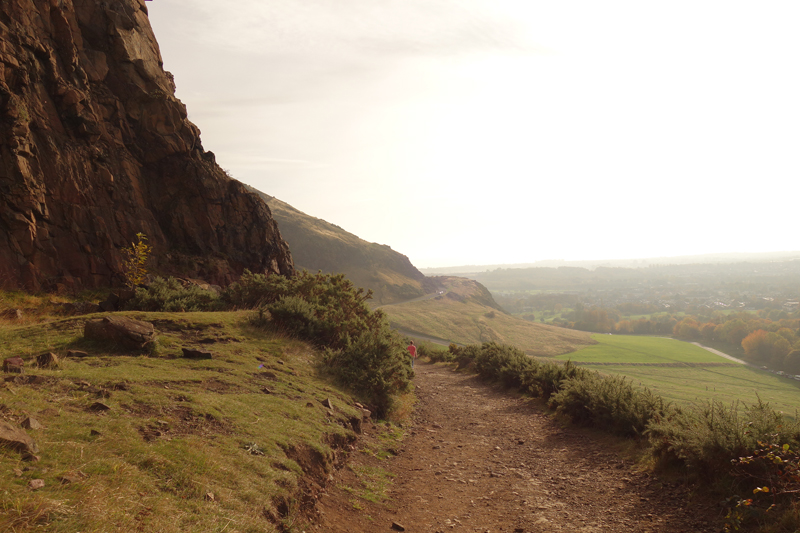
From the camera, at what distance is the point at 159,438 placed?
17.9 feet

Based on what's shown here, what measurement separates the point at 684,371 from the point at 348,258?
258 feet

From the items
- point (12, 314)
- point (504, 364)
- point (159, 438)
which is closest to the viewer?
point (159, 438)

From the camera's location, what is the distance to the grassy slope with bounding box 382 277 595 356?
77.6 meters

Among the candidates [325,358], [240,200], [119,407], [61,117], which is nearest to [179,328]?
[325,358]

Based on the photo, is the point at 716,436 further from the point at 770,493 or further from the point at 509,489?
the point at 509,489

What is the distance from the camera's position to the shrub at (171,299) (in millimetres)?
14720

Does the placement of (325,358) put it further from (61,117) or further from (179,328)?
(61,117)

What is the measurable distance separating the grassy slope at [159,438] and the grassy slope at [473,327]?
218 feet

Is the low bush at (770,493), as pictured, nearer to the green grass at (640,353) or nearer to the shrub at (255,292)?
the shrub at (255,292)

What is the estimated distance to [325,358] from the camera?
1348cm

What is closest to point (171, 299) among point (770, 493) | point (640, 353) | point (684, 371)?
point (770, 493)

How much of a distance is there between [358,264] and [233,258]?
82.1 meters

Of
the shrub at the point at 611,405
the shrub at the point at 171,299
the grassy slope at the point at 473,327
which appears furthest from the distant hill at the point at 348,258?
the shrub at the point at 611,405

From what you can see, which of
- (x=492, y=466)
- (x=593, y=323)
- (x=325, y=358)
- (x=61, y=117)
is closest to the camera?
(x=492, y=466)
